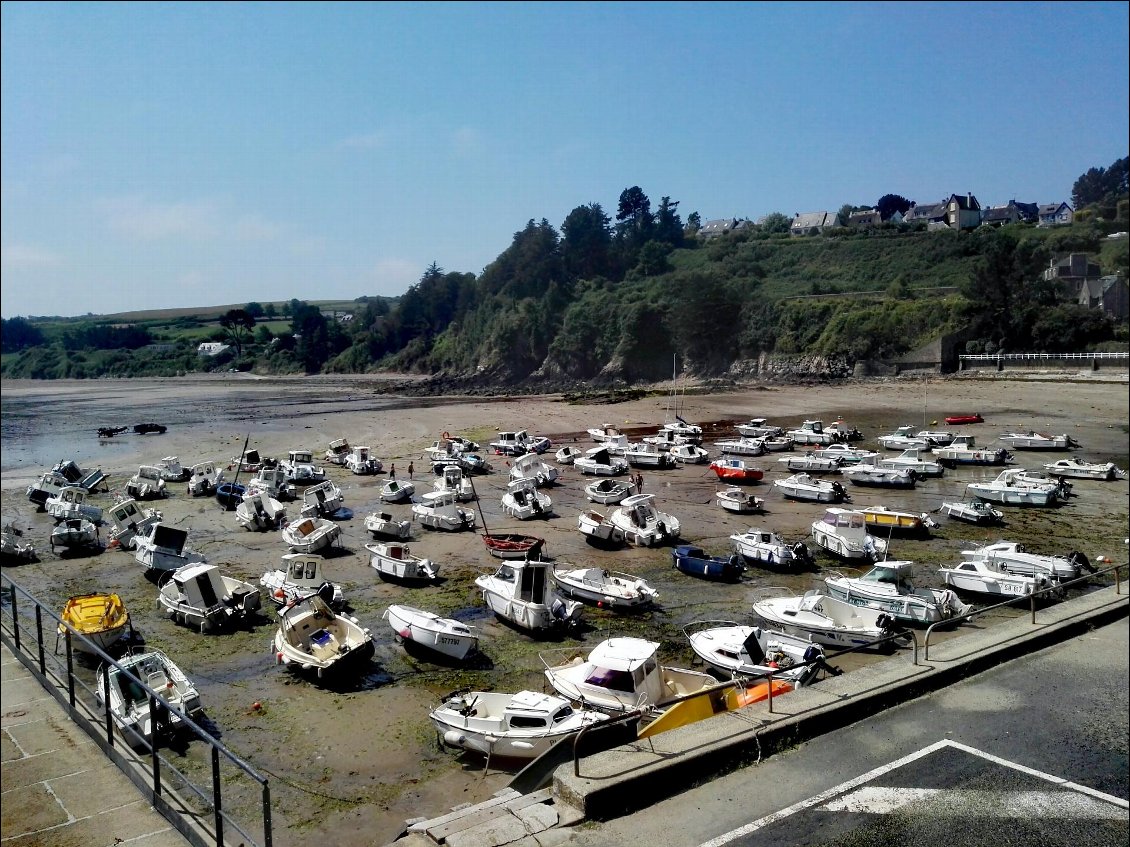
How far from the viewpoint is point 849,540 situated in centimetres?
1780

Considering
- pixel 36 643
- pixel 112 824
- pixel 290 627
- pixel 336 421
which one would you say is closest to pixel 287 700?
pixel 290 627

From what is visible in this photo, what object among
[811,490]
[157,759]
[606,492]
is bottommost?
[811,490]

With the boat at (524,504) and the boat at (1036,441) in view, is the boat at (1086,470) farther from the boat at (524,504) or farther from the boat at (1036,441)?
the boat at (524,504)

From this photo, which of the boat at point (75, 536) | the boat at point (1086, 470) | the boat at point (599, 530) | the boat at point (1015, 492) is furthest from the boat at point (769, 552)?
the boat at point (75, 536)

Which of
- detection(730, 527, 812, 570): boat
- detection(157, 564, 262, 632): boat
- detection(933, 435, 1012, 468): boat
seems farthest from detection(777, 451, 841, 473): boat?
detection(157, 564, 262, 632): boat

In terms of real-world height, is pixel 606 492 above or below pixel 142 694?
below

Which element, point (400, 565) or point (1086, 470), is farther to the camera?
point (1086, 470)

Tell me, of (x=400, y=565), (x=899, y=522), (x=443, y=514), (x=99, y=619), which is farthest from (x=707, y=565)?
(x=99, y=619)

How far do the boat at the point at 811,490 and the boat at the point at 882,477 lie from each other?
0.88m

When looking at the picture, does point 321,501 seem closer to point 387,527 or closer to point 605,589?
point 387,527

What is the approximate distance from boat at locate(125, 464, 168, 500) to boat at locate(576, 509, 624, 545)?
42.8ft

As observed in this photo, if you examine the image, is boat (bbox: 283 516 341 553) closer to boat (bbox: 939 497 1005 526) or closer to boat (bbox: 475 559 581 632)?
boat (bbox: 475 559 581 632)

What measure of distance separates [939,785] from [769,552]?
10.9 meters

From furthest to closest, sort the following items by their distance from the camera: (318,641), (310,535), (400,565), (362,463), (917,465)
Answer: (362,463)
(917,465)
(310,535)
(400,565)
(318,641)
